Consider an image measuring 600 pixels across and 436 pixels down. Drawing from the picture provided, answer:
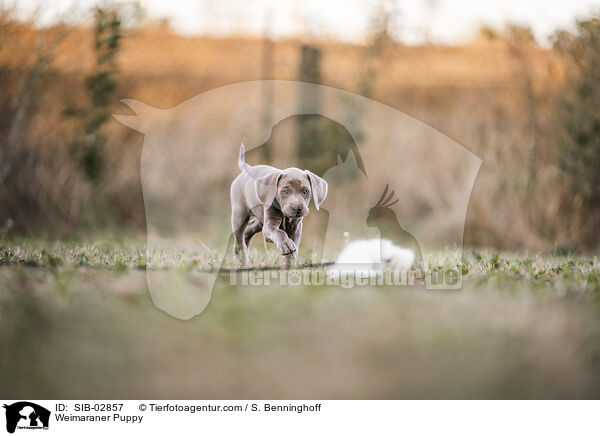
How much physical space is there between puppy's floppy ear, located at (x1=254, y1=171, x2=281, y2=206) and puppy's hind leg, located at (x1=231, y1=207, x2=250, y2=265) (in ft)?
0.81

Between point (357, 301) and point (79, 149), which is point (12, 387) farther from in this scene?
point (79, 149)

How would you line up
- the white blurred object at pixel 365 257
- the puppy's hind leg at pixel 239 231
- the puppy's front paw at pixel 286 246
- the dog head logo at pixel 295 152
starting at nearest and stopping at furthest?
the puppy's front paw at pixel 286 246, the puppy's hind leg at pixel 239 231, the white blurred object at pixel 365 257, the dog head logo at pixel 295 152

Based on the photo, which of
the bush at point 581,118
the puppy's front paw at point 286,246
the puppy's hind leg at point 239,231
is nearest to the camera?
the puppy's front paw at point 286,246

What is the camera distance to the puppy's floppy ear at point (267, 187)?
259 cm

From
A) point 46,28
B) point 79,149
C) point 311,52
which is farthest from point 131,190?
point 311,52

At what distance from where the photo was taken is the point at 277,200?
2578mm

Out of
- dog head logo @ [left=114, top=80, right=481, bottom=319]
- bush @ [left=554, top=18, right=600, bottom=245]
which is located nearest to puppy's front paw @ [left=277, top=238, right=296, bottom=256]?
dog head logo @ [left=114, top=80, right=481, bottom=319]

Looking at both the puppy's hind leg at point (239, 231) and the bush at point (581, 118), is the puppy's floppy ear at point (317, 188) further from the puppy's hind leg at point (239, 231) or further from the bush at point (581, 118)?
the bush at point (581, 118)

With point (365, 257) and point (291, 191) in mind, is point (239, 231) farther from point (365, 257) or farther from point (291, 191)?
point (365, 257)

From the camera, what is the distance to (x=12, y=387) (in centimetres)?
216

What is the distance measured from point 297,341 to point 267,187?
0.75 metres
